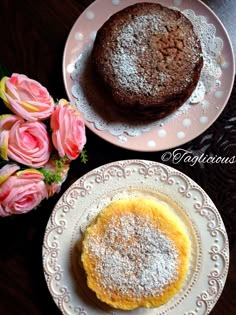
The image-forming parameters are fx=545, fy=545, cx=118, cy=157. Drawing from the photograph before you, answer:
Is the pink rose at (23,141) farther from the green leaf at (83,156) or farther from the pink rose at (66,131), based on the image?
the green leaf at (83,156)

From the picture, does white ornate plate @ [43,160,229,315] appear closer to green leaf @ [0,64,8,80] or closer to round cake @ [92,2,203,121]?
round cake @ [92,2,203,121]

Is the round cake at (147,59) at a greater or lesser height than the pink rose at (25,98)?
greater

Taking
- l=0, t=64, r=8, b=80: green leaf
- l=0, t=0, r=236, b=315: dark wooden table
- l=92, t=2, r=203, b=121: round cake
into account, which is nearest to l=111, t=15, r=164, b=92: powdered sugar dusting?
l=92, t=2, r=203, b=121: round cake

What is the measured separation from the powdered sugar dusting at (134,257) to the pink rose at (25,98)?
0.32m

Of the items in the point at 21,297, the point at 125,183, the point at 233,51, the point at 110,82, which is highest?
the point at 233,51

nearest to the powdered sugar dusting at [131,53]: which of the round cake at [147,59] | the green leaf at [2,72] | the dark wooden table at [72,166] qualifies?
the round cake at [147,59]

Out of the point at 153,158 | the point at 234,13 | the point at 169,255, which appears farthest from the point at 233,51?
the point at 169,255

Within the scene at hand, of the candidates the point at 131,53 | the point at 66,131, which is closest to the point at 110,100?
the point at 131,53

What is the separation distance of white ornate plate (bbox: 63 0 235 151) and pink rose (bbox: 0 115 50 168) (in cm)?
21

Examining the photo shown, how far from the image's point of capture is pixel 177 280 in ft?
4.33

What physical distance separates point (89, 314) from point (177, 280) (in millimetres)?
235

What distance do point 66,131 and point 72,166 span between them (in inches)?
8.2

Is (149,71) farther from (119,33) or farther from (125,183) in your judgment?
(125,183)

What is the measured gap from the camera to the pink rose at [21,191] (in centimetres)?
118
